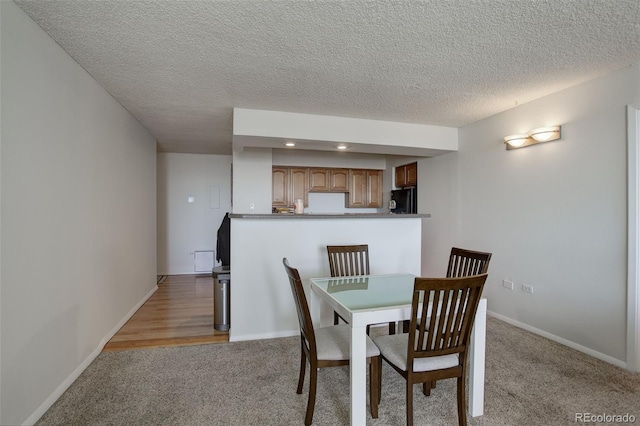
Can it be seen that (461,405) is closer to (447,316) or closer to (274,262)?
(447,316)

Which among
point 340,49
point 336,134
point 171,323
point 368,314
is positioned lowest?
point 171,323

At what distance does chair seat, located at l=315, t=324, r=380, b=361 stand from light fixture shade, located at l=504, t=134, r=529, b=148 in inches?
105

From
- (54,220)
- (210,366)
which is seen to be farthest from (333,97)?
(210,366)

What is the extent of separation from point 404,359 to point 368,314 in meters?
0.32

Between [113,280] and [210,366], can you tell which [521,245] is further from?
[113,280]

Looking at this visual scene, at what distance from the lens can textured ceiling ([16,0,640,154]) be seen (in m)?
1.76

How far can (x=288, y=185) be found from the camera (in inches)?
225

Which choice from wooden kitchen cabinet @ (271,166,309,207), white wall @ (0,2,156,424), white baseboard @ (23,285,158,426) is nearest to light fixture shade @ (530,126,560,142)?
wooden kitchen cabinet @ (271,166,309,207)

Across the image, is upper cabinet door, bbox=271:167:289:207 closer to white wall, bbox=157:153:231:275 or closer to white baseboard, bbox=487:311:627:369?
white wall, bbox=157:153:231:275

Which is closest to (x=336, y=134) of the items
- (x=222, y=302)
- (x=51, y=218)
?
(x=222, y=302)

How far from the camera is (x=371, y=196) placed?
623cm

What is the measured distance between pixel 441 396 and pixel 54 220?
2856 mm

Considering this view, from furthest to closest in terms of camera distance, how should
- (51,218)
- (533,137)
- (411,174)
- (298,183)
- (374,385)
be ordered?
(298,183), (411,174), (533,137), (51,218), (374,385)

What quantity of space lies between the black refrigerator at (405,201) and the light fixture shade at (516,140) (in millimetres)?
1972
